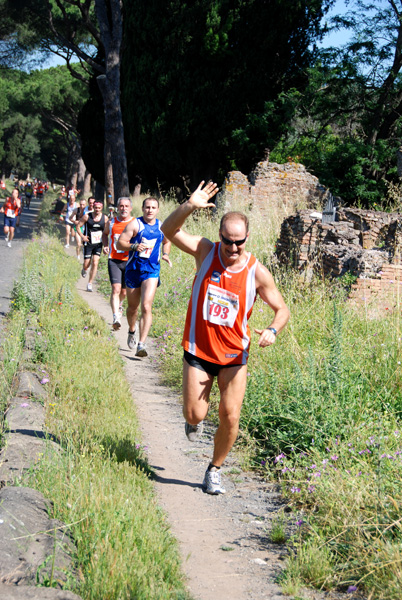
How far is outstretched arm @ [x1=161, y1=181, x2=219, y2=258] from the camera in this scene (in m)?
4.43

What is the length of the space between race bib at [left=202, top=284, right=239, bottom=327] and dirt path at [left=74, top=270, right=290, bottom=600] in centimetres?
125

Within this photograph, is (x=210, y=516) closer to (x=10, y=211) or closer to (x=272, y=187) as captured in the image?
(x=272, y=187)

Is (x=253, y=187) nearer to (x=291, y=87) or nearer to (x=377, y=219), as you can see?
(x=291, y=87)

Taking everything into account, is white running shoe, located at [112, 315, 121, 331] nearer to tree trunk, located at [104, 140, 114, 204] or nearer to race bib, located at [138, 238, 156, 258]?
race bib, located at [138, 238, 156, 258]

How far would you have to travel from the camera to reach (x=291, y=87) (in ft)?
76.9

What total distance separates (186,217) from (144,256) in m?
3.84

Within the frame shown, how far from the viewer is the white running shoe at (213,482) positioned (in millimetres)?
4719

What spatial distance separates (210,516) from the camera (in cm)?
440

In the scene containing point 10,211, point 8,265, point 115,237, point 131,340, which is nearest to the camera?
point 131,340

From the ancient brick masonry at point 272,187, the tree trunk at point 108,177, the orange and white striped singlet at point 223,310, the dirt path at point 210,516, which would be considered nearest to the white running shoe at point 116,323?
the dirt path at point 210,516

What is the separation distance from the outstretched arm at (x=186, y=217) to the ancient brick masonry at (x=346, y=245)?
16.3ft

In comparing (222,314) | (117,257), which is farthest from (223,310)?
(117,257)

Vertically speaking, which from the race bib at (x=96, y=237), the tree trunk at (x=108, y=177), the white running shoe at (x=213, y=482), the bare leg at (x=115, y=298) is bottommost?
the white running shoe at (x=213, y=482)

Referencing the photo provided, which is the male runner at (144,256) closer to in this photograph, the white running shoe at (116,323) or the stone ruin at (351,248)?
the white running shoe at (116,323)
